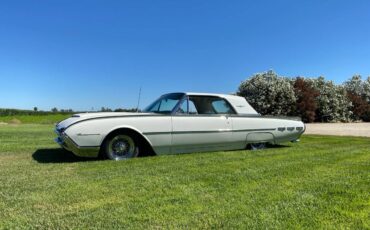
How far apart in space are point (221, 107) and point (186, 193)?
13.8ft

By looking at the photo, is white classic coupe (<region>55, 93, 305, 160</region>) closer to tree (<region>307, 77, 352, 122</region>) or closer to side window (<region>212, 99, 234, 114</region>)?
side window (<region>212, 99, 234, 114</region>)

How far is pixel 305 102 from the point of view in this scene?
28188 mm

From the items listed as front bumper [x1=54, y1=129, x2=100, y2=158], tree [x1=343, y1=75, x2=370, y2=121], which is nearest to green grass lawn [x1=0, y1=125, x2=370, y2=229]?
front bumper [x1=54, y1=129, x2=100, y2=158]

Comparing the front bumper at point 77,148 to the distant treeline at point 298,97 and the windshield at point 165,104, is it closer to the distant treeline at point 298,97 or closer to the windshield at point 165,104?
the windshield at point 165,104

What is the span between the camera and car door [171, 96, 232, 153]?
292 inches

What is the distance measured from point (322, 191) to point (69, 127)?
4.20 metres

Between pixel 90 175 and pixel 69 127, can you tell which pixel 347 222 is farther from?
pixel 69 127

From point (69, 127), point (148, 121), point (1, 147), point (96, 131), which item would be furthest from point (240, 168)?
point (1, 147)

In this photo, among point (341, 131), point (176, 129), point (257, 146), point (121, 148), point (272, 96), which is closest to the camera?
point (121, 148)

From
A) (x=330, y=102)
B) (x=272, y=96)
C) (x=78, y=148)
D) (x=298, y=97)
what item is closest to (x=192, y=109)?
(x=78, y=148)

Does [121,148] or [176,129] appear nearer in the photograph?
[121,148]

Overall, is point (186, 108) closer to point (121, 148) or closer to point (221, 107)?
point (221, 107)

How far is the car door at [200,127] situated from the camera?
7406mm

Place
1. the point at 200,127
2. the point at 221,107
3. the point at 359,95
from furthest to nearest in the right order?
the point at 359,95, the point at 221,107, the point at 200,127
